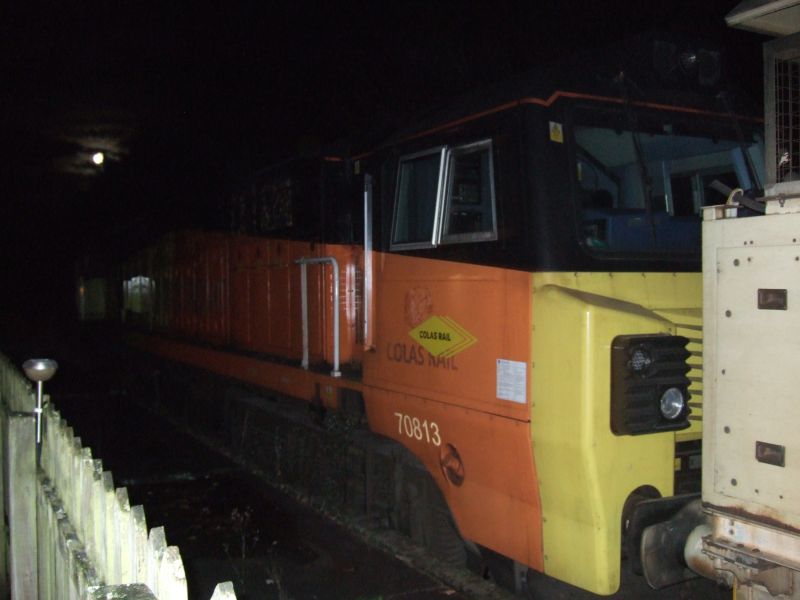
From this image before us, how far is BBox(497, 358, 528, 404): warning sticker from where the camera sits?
3803 mm

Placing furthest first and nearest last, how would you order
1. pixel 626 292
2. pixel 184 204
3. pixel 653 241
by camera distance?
pixel 184 204 < pixel 653 241 < pixel 626 292

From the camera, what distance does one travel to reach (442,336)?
4445mm

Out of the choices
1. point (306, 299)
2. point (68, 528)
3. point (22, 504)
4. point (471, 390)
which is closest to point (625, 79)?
point (471, 390)

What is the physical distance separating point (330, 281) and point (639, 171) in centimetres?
274

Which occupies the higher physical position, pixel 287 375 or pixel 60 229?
pixel 60 229

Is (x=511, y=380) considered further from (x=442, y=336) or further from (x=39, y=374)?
(x=39, y=374)

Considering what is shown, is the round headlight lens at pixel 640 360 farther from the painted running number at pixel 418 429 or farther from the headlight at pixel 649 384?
the painted running number at pixel 418 429

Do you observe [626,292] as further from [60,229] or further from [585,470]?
[60,229]

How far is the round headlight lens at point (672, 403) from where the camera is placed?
362 centimetres

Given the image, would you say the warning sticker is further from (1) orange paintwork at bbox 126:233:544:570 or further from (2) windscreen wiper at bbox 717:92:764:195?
(2) windscreen wiper at bbox 717:92:764:195

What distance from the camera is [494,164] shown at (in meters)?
4.08

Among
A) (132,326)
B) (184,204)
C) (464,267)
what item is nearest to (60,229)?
(132,326)

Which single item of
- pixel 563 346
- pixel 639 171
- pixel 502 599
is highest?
pixel 639 171

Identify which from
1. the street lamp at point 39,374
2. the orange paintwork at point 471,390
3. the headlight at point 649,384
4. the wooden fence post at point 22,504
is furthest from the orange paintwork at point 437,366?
the wooden fence post at point 22,504
